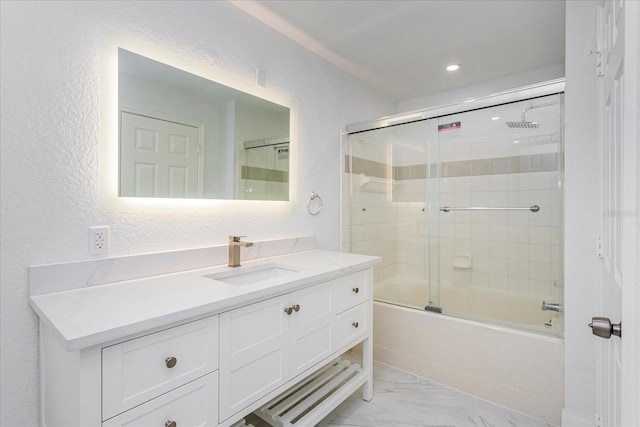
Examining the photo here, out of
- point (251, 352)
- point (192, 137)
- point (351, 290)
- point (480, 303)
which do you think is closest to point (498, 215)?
point (480, 303)

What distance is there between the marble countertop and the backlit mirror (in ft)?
1.44

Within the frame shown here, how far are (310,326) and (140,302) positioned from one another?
75 cm

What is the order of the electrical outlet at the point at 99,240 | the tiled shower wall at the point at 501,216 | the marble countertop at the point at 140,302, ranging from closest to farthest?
the marble countertop at the point at 140,302, the electrical outlet at the point at 99,240, the tiled shower wall at the point at 501,216

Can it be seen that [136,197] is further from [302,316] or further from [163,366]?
[302,316]

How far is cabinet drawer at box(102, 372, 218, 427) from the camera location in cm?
92

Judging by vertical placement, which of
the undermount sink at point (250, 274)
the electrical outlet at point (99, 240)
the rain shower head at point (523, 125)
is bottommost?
the undermount sink at point (250, 274)

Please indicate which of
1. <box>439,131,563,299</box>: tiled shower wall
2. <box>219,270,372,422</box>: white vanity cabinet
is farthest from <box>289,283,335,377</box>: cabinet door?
<box>439,131,563,299</box>: tiled shower wall

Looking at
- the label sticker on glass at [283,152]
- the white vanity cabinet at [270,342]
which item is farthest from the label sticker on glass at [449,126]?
the white vanity cabinet at [270,342]

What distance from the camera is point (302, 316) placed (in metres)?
1.46

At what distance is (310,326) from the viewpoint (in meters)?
1.51

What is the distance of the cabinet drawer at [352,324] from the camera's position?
170 centimetres

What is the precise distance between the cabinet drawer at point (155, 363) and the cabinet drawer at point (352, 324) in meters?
0.77

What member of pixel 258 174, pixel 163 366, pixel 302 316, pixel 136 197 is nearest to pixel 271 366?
pixel 302 316

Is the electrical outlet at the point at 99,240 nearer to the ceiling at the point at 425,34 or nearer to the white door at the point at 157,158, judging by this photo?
the white door at the point at 157,158
